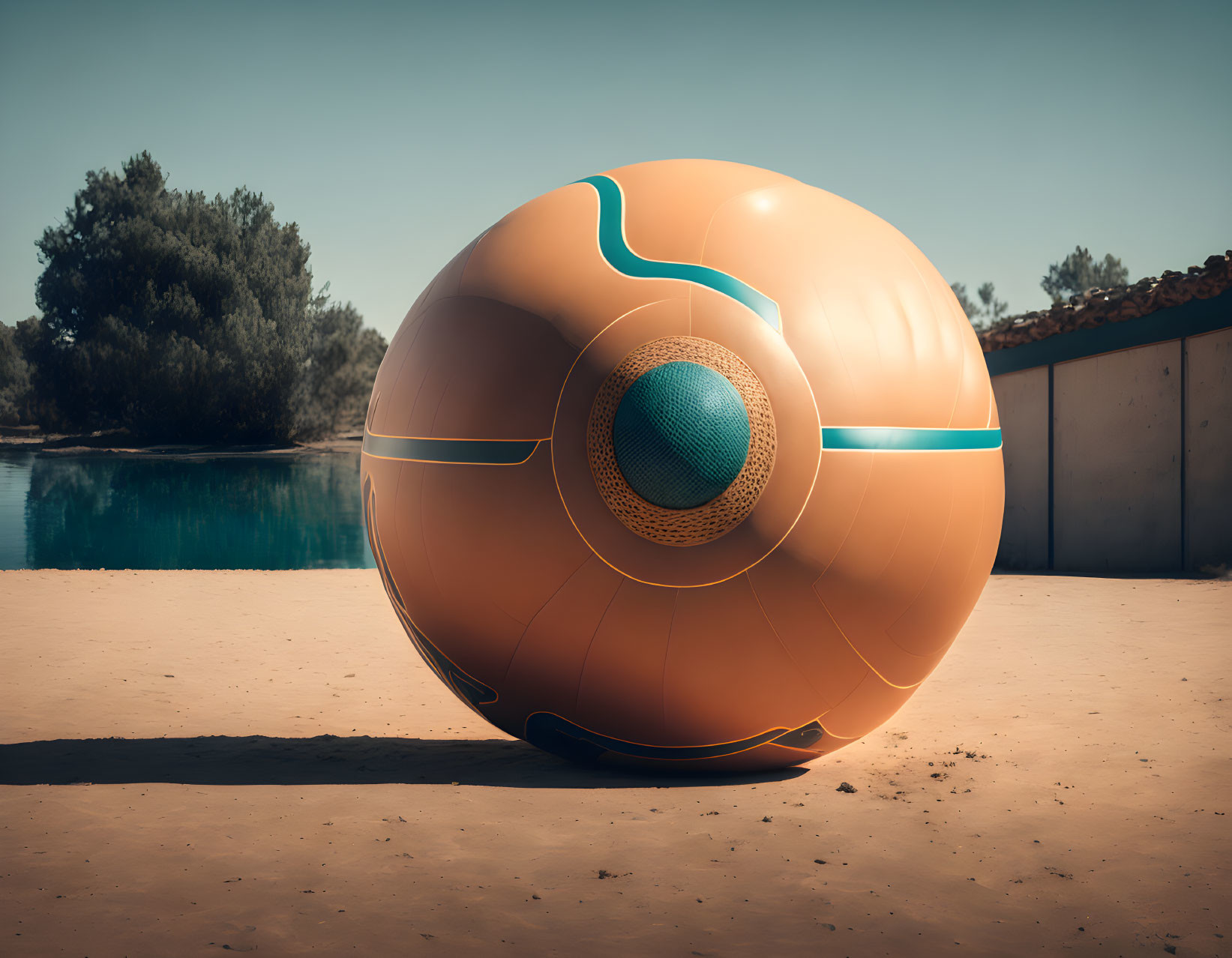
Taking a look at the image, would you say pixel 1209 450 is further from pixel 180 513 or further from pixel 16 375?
pixel 16 375

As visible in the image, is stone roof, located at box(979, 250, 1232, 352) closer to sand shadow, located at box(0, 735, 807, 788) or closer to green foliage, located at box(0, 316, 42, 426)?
sand shadow, located at box(0, 735, 807, 788)

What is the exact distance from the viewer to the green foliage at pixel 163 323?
1506 inches

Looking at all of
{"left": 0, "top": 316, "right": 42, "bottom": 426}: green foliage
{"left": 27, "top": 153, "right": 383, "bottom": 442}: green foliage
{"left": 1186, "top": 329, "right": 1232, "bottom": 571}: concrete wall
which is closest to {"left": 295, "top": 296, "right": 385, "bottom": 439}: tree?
{"left": 27, "top": 153, "right": 383, "bottom": 442}: green foliage

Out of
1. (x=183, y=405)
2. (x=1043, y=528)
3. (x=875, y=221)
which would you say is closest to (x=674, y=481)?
(x=875, y=221)

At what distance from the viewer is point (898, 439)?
4.08m

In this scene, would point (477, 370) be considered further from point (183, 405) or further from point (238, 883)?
point (183, 405)

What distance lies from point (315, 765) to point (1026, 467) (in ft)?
44.8

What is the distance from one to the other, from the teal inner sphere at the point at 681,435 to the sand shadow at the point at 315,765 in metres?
1.57

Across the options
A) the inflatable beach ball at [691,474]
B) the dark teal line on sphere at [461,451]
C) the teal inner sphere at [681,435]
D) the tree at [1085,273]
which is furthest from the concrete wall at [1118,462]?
the tree at [1085,273]

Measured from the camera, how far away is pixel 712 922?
3273 mm

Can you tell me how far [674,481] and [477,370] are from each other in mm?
1026

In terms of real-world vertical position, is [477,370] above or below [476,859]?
above

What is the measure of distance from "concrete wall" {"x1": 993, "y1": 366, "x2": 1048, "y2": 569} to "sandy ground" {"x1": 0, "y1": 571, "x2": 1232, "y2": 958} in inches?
339

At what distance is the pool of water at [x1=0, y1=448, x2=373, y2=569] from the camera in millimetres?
21625
